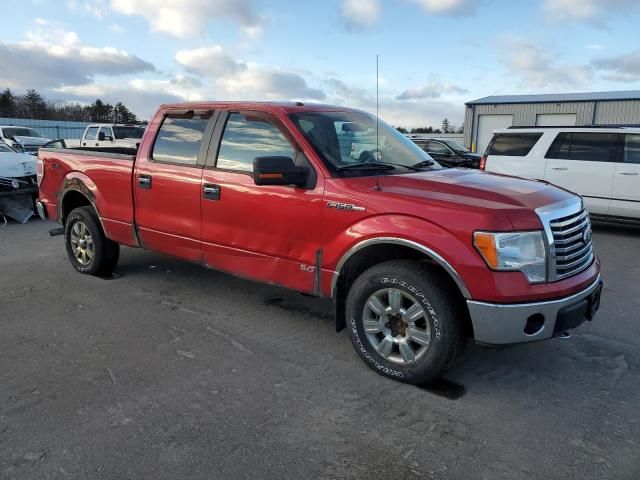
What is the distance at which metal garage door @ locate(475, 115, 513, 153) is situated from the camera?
33.4m

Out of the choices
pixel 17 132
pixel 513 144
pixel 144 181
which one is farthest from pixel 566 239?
pixel 17 132

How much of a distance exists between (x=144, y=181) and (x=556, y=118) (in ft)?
107

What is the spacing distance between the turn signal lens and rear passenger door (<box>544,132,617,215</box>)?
7147 mm

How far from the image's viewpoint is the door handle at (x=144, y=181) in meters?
5.05

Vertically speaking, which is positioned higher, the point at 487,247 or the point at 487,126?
the point at 487,126

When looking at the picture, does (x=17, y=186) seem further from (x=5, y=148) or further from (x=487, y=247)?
(x=487, y=247)

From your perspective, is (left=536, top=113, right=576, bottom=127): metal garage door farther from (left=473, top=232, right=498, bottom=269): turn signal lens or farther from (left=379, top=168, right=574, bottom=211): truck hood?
(left=473, top=232, right=498, bottom=269): turn signal lens

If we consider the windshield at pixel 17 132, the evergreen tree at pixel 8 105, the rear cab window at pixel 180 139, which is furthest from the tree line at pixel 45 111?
the rear cab window at pixel 180 139

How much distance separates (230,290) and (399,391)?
102 inches

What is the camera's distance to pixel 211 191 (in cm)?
449

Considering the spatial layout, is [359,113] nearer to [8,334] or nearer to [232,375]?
[232,375]

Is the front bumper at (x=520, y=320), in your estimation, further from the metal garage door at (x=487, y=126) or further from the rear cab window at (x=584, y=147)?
the metal garage door at (x=487, y=126)

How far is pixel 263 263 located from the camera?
14.0 feet

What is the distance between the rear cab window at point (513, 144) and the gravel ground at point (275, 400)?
5.67 metres
